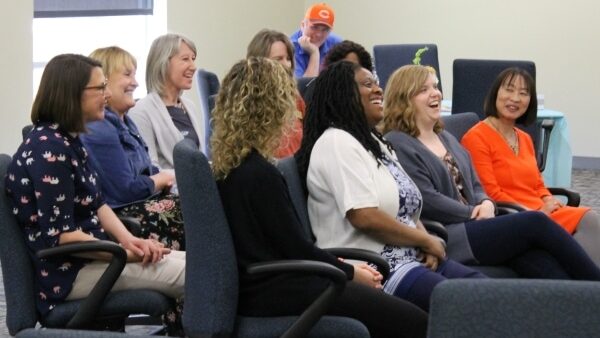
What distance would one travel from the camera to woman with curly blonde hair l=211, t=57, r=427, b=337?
9.38ft

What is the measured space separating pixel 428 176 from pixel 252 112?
126 cm

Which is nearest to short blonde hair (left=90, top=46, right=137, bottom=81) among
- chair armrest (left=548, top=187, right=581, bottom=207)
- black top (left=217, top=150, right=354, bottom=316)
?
black top (left=217, top=150, right=354, bottom=316)

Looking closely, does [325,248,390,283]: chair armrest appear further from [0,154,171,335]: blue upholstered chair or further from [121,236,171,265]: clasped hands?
[0,154,171,335]: blue upholstered chair

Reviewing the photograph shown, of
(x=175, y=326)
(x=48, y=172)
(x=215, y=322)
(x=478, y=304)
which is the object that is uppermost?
(x=478, y=304)

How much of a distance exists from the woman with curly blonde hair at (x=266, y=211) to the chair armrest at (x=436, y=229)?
2.69ft

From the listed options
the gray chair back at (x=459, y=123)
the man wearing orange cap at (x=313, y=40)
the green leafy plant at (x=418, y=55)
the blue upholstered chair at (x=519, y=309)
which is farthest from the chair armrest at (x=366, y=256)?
the green leafy plant at (x=418, y=55)

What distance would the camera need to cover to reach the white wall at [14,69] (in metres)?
6.43

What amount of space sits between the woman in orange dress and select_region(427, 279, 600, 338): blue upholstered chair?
295cm

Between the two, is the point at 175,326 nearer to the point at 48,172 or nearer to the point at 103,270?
the point at 103,270

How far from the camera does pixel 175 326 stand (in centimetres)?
371

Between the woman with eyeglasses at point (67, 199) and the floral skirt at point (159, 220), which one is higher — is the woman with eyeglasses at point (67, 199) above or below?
above

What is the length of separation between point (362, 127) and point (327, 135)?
12 cm

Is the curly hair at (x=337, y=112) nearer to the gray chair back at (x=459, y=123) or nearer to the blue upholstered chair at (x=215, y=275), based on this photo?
the blue upholstered chair at (x=215, y=275)

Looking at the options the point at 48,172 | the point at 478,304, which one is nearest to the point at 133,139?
the point at 48,172
